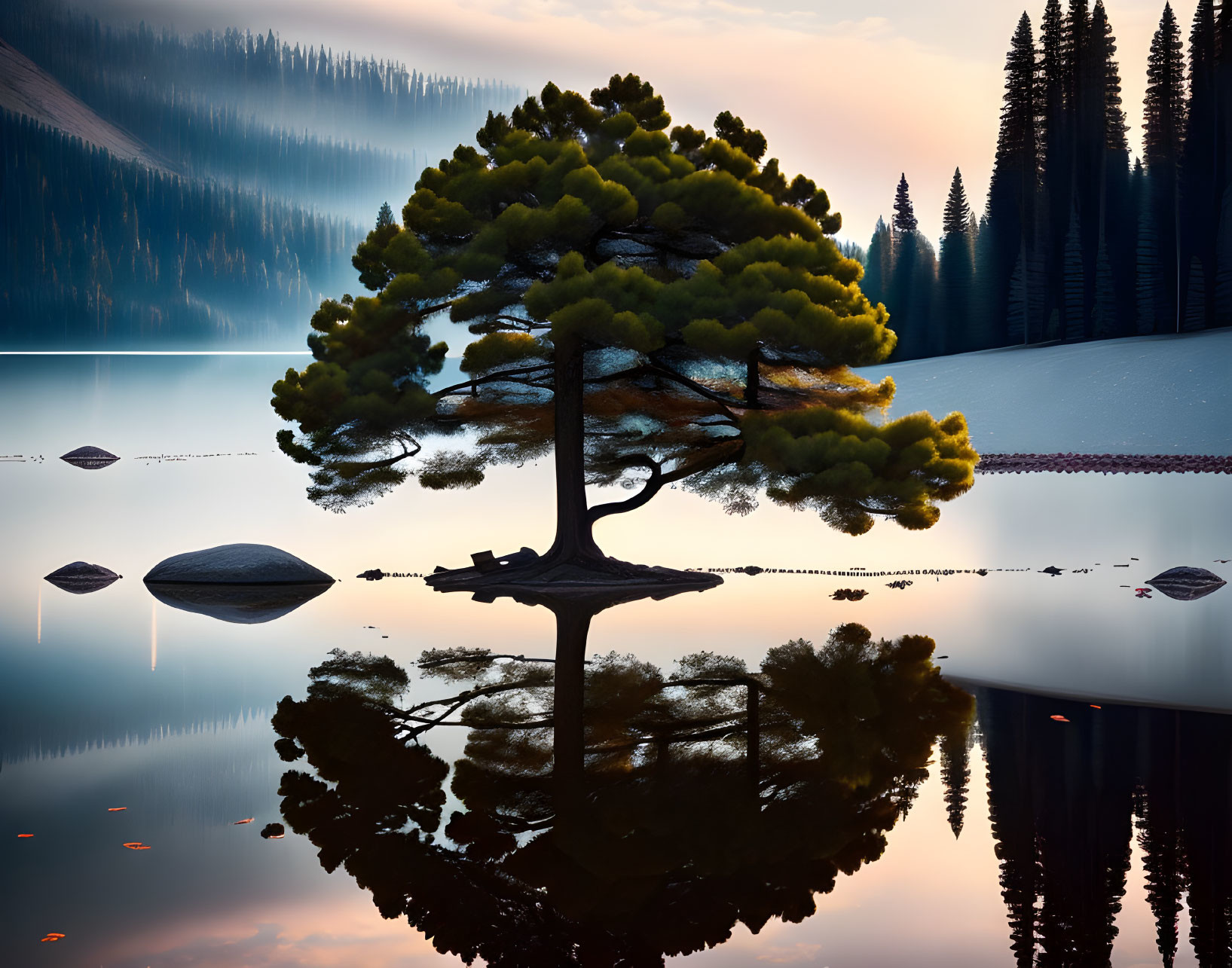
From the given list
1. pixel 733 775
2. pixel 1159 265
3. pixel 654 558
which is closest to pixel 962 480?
pixel 654 558

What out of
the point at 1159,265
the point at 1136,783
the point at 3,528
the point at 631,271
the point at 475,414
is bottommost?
the point at 1136,783

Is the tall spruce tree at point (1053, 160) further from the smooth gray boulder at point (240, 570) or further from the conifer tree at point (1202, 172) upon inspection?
the smooth gray boulder at point (240, 570)

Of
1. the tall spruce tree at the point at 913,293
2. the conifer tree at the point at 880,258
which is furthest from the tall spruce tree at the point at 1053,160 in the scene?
the conifer tree at the point at 880,258

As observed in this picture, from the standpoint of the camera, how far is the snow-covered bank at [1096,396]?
4000 centimetres

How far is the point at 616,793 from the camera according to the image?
680 cm

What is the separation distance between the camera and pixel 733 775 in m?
7.17

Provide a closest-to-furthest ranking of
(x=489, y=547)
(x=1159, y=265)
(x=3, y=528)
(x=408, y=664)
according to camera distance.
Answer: (x=408, y=664) < (x=489, y=547) < (x=3, y=528) < (x=1159, y=265)

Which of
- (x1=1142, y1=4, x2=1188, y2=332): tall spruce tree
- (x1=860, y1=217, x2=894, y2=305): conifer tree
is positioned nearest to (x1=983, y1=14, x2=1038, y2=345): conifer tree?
(x1=1142, y1=4, x2=1188, y2=332): tall spruce tree

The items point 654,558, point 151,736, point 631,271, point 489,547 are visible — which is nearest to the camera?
point 151,736

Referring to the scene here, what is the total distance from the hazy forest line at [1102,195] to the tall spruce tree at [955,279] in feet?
3.86

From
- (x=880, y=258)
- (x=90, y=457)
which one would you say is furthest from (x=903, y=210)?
(x=90, y=457)

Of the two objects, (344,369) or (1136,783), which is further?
(344,369)

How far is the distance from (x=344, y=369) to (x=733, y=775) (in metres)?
9.98

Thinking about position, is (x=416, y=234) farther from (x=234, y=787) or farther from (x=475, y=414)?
(x=234, y=787)
